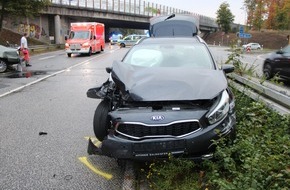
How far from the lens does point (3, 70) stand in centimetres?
1662

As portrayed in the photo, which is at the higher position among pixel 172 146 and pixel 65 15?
pixel 65 15

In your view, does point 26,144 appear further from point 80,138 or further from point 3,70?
point 3,70

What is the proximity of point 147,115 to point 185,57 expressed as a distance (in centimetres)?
212

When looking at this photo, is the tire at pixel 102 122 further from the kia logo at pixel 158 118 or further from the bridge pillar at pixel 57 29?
the bridge pillar at pixel 57 29

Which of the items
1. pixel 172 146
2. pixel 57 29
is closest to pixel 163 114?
pixel 172 146

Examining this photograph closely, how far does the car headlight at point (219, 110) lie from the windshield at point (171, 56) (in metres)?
1.24

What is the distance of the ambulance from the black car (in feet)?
81.1

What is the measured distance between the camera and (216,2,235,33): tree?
97438 mm

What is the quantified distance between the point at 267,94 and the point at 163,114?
2.45m

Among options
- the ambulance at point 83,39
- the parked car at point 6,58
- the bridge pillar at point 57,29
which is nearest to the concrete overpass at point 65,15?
the bridge pillar at point 57,29

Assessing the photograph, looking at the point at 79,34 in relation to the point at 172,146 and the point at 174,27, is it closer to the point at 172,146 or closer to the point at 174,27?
the point at 174,27

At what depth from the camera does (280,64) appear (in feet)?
39.1

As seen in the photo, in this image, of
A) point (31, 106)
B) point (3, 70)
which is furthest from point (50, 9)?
point (31, 106)

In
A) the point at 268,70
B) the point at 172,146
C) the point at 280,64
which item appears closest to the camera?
the point at 172,146
